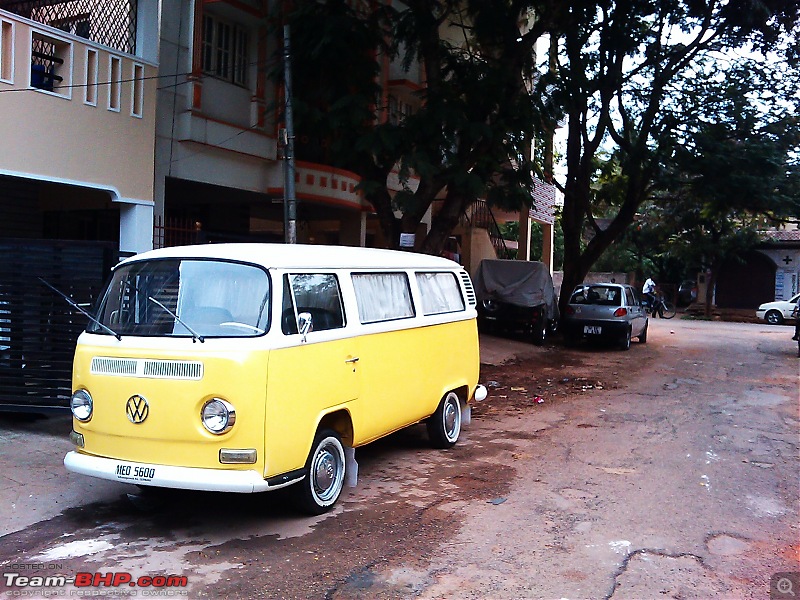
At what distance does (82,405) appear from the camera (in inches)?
213

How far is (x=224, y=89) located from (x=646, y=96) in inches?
472

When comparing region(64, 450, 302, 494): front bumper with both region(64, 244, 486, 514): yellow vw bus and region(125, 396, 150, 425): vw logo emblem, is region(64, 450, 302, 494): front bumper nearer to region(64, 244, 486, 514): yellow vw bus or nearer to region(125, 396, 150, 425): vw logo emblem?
region(64, 244, 486, 514): yellow vw bus

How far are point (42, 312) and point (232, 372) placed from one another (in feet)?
13.5

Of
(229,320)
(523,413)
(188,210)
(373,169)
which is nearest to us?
(229,320)

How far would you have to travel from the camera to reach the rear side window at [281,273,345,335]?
17.9 ft

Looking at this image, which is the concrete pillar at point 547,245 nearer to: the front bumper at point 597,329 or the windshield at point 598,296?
the windshield at point 598,296

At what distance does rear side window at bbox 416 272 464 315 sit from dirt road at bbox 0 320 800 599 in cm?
158

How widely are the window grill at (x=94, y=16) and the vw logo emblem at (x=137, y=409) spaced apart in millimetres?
7621

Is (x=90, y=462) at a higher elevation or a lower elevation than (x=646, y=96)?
lower

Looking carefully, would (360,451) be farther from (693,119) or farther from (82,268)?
(693,119)

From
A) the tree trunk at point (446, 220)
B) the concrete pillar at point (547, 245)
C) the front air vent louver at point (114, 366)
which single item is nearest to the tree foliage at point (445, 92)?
the tree trunk at point (446, 220)

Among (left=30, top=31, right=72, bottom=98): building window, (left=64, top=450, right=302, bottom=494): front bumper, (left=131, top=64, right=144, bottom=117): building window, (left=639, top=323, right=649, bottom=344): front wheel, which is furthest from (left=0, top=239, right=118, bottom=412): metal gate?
(left=639, top=323, right=649, bottom=344): front wheel

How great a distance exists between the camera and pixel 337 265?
20.4ft

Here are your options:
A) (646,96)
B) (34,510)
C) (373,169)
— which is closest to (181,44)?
(373,169)
